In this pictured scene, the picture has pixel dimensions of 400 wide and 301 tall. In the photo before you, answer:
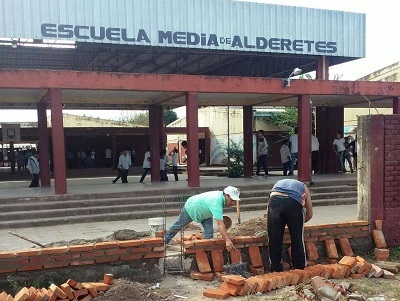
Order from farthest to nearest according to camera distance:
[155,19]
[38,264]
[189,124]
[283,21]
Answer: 1. [283,21]
2. [155,19]
3. [189,124]
4. [38,264]

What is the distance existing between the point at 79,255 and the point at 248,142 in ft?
37.5

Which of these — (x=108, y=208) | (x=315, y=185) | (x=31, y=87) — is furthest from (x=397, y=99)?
(x=31, y=87)

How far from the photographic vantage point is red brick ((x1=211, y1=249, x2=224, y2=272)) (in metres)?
5.30

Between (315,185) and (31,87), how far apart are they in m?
8.16

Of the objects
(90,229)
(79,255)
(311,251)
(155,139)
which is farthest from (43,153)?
(311,251)

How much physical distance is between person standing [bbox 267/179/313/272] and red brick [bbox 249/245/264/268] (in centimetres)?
A: 24

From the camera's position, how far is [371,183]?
6219mm

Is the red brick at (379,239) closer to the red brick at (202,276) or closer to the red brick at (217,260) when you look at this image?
the red brick at (217,260)

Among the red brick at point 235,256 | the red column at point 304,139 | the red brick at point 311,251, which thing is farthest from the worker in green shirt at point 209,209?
the red column at point 304,139

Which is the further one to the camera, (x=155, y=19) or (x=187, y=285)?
(x=155, y=19)

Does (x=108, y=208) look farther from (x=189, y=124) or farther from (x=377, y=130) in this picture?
Result: (x=377, y=130)

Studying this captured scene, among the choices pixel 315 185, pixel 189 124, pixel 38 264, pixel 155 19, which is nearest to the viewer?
pixel 38 264

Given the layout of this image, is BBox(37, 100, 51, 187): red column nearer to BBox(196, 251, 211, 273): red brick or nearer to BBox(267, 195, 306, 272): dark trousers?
BBox(196, 251, 211, 273): red brick

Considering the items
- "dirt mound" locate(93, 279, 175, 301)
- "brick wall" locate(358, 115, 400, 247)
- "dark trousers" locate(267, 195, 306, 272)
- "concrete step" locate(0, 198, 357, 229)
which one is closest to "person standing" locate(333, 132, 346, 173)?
"concrete step" locate(0, 198, 357, 229)
